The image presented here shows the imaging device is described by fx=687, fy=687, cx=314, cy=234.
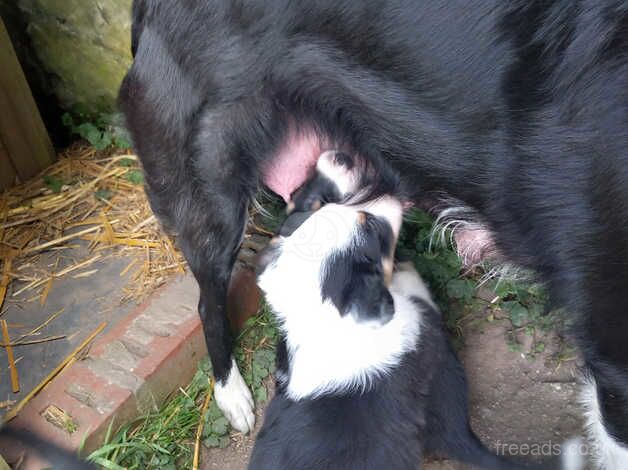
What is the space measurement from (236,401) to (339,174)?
795 millimetres

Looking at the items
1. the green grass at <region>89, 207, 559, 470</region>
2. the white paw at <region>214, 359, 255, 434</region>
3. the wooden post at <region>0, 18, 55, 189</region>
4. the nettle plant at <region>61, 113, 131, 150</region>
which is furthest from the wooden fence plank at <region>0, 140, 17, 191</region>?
the white paw at <region>214, 359, 255, 434</region>

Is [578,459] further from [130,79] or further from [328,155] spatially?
[130,79]

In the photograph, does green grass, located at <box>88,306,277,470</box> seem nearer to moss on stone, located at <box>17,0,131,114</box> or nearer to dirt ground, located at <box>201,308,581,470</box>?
dirt ground, located at <box>201,308,581,470</box>

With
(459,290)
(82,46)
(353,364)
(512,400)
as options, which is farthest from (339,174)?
(82,46)

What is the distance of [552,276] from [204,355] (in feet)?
Answer: 3.92

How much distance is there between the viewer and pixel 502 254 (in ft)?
5.57

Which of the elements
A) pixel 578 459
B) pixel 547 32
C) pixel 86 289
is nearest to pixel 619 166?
pixel 547 32

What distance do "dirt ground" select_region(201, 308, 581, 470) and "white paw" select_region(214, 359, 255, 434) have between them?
0.05 meters

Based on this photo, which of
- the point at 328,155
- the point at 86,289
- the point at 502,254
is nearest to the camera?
the point at 502,254

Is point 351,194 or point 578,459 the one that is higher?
point 351,194

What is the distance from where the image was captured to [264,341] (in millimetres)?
2363

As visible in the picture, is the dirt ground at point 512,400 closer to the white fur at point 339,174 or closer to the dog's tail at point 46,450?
the dog's tail at point 46,450

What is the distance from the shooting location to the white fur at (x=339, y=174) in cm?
187

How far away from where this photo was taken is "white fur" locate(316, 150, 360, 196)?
6.13ft
